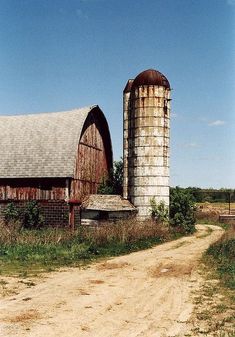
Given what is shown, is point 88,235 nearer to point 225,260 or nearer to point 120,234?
point 120,234

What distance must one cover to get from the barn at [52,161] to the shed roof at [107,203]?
52 centimetres

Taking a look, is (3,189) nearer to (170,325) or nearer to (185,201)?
(185,201)

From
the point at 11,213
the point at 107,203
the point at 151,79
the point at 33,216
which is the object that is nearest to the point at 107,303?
the point at 33,216

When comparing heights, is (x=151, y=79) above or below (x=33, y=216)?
above

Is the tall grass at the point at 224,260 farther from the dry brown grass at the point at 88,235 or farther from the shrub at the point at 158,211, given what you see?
the shrub at the point at 158,211

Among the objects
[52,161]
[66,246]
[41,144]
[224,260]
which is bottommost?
[224,260]

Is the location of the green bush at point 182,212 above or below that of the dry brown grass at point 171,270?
above

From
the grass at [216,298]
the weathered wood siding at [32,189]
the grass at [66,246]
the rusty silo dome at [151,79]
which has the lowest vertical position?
the grass at [216,298]

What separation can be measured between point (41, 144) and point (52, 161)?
6.51 ft

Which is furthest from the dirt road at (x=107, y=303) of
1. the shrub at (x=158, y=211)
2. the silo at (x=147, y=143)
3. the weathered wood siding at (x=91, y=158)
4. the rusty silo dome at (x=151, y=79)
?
the rusty silo dome at (x=151, y=79)

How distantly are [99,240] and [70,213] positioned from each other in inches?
268

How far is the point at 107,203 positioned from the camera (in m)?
27.0

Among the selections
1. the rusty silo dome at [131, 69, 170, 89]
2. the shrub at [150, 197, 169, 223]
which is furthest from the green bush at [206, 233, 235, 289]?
the rusty silo dome at [131, 69, 170, 89]

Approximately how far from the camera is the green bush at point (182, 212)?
27219 millimetres
